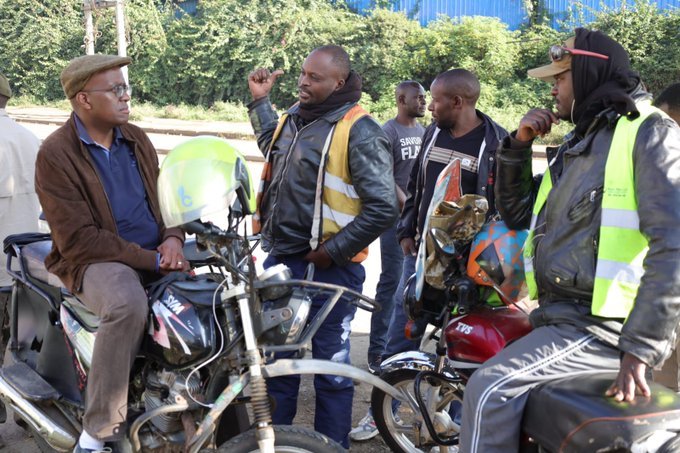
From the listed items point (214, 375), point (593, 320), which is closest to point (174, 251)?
point (214, 375)

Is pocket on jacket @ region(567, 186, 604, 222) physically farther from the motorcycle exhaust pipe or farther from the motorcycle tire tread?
the motorcycle exhaust pipe

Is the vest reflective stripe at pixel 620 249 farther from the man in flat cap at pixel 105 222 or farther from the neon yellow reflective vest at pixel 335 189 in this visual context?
the man in flat cap at pixel 105 222

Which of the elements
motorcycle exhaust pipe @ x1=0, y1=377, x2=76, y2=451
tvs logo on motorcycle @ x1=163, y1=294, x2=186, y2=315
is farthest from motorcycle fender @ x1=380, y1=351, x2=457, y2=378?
motorcycle exhaust pipe @ x1=0, y1=377, x2=76, y2=451

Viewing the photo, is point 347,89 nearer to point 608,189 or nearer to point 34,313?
point 608,189

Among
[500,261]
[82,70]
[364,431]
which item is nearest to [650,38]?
[364,431]

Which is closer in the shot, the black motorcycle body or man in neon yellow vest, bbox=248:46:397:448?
the black motorcycle body

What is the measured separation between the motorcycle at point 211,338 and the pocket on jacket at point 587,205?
2.98 ft

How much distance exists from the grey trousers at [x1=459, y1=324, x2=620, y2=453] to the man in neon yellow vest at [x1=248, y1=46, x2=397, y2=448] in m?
1.26

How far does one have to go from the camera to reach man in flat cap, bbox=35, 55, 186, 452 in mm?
3014

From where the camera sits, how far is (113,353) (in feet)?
9.79

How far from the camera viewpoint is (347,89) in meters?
3.85

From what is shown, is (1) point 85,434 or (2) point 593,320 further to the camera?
(1) point 85,434

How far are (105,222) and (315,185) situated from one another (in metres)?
1.03

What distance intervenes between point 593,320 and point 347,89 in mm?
1858
